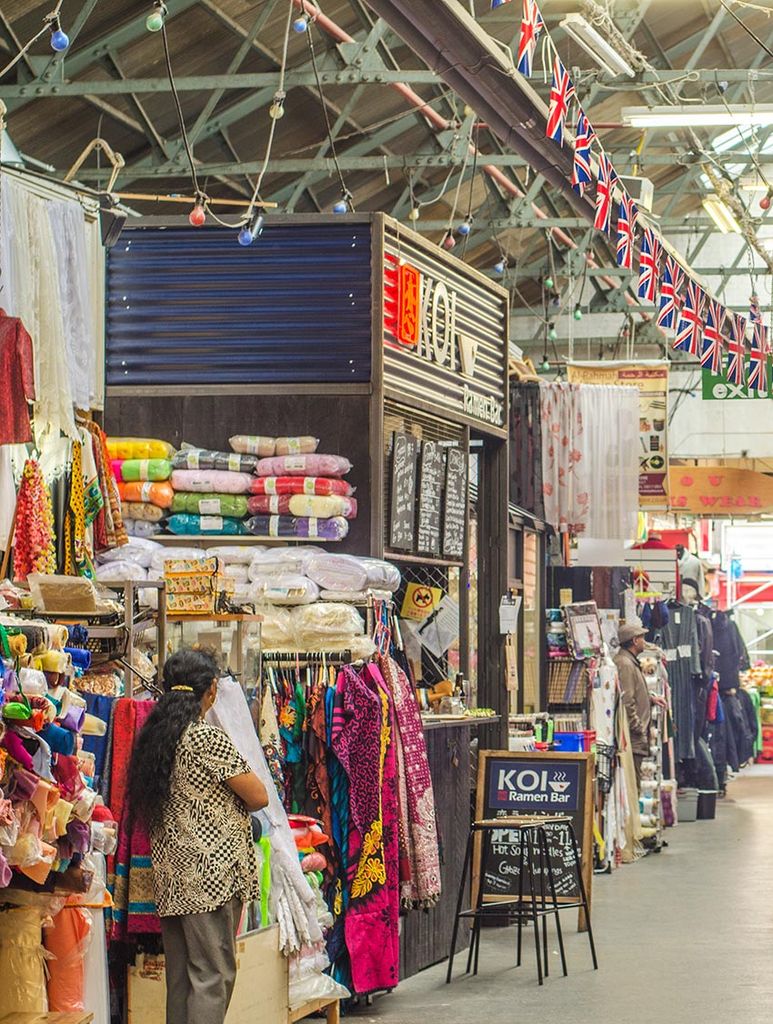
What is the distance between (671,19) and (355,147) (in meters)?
3.52

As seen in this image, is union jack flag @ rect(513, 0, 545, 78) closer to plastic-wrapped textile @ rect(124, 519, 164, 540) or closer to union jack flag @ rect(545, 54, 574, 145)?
union jack flag @ rect(545, 54, 574, 145)

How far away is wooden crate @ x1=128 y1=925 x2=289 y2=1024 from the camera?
18.5ft

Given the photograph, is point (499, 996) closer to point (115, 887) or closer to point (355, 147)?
point (115, 887)

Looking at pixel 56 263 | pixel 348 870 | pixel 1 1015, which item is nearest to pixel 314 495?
pixel 348 870

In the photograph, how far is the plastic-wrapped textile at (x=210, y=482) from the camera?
25.5 feet

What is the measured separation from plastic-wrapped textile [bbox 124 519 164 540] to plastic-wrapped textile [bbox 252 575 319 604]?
0.77 m

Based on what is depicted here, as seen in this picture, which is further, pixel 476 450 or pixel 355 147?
pixel 355 147

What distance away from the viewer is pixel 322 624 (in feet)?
23.5

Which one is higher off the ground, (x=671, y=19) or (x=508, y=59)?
(x=671, y=19)

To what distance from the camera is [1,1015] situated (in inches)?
171

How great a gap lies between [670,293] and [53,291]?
7.40 metres

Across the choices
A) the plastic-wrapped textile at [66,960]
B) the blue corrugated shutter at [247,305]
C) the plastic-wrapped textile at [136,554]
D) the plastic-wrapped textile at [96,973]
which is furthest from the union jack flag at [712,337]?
the plastic-wrapped textile at [66,960]

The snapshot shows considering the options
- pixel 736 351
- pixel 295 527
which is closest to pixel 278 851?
pixel 295 527

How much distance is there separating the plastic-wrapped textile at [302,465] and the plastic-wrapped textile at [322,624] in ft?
2.75
